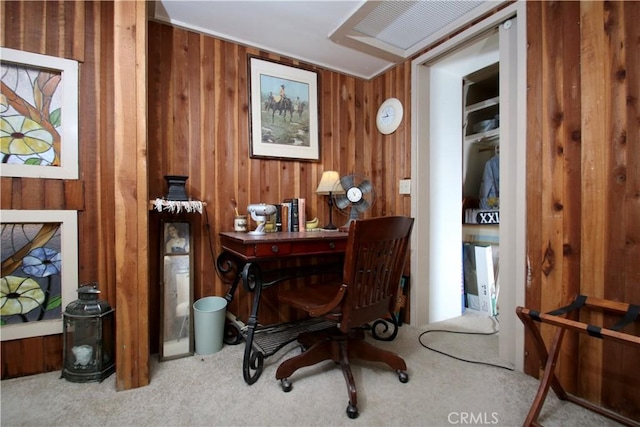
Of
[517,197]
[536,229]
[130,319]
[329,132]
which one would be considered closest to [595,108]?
[517,197]

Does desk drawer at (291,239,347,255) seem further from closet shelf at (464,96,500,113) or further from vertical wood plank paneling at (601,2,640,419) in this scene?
closet shelf at (464,96,500,113)

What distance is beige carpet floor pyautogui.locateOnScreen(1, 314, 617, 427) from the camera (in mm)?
1254

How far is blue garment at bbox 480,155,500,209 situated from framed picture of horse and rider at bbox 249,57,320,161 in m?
1.70

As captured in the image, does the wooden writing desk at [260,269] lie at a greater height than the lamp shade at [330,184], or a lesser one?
lesser

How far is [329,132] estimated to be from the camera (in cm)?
257

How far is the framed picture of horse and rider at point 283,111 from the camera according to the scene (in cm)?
222

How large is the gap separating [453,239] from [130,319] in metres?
2.46

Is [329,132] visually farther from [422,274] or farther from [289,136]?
[422,274]

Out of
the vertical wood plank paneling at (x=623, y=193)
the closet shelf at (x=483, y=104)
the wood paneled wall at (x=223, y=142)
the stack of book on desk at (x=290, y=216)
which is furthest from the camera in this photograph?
the closet shelf at (x=483, y=104)

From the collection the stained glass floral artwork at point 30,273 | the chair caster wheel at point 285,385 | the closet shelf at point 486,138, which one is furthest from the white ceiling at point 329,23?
the chair caster wheel at point 285,385

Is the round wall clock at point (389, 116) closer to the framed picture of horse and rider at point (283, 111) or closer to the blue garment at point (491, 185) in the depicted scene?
the framed picture of horse and rider at point (283, 111)

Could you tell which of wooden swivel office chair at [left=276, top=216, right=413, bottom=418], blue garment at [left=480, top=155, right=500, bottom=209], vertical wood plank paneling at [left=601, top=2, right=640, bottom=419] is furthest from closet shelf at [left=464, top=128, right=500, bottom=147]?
wooden swivel office chair at [left=276, top=216, right=413, bottom=418]

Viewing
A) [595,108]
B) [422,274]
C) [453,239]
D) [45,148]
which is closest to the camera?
[595,108]

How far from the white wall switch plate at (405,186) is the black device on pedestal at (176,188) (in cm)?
167
